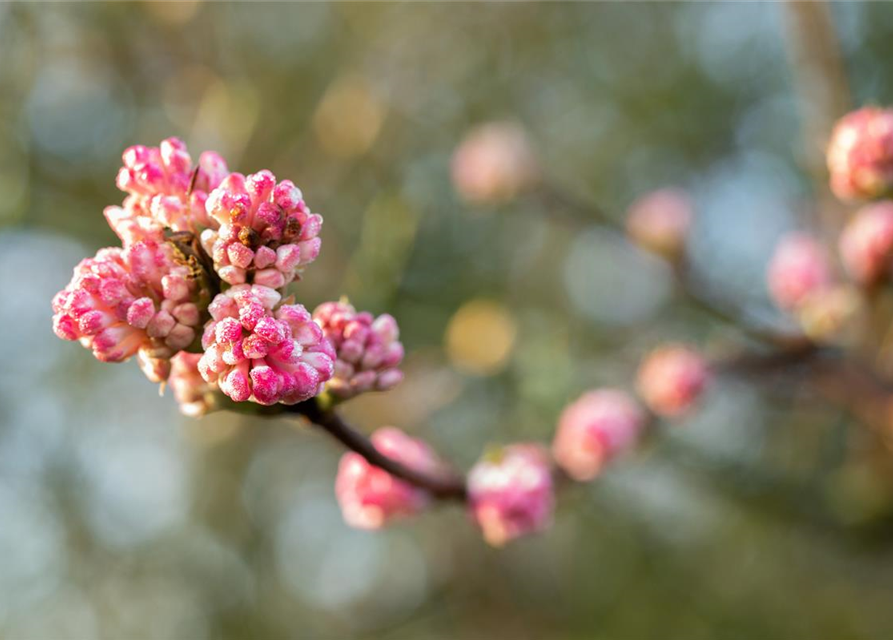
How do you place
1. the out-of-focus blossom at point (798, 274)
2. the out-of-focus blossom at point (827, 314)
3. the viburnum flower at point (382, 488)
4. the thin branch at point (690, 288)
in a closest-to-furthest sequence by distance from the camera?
1. the viburnum flower at point (382, 488)
2. the out-of-focus blossom at point (827, 314)
3. the thin branch at point (690, 288)
4. the out-of-focus blossom at point (798, 274)

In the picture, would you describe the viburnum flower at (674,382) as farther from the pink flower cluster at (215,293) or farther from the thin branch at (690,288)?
the pink flower cluster at (215,293)

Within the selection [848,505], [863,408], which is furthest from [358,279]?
[848,505]

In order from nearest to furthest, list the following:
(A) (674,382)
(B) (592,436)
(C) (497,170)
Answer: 1. (B) (592,436)
2. (A) (674,382)
3. (C) (497,170)

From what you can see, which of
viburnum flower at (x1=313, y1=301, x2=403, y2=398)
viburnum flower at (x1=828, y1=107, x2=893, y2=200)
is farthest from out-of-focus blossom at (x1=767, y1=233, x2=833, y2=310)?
viburnum flower at (x1=313, y1=301, x2=403, y2=398)

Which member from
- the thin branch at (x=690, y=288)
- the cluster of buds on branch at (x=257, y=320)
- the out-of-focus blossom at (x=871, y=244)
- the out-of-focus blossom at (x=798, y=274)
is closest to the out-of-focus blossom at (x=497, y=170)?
the thin branch at (x=690, y=288)

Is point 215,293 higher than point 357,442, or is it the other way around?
point 215,293

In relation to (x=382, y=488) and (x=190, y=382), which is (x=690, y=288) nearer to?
(x=382, y=488)

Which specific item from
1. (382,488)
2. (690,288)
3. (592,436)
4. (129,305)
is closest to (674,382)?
(592,436)
